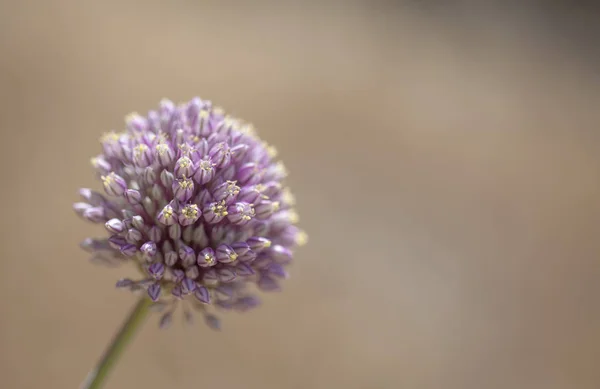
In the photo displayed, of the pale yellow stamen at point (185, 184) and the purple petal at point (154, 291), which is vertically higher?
the pale yellow stamen at point (185, 184)

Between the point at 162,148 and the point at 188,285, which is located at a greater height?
the point at 162,148

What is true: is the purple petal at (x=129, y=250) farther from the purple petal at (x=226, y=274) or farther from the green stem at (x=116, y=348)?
the purple petal at (x=226, y=274)

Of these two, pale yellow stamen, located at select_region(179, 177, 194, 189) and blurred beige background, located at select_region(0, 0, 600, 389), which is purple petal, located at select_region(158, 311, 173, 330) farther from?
blurred beige background, located at select_region(0, 0, 600, 389)

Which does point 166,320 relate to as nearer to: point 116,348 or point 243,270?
point 116,348

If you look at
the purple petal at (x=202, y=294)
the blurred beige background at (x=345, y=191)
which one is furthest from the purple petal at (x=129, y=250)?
the blurred beige background at (x=345, y=191)

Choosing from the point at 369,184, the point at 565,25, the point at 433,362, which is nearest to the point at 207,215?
the point at 433,362

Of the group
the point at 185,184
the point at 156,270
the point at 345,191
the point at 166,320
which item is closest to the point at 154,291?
the point at 156,270

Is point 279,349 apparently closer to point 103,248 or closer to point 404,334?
point 404,334
